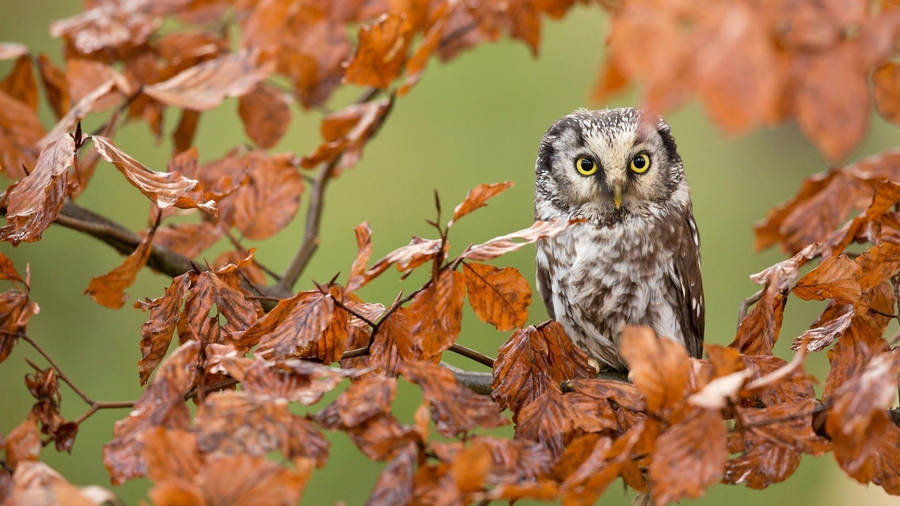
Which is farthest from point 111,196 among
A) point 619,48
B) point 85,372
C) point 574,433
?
point 619,48

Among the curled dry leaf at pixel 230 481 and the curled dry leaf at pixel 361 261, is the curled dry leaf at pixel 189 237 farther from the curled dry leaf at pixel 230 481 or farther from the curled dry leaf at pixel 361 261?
the curled dry leaf at pixel 230 481

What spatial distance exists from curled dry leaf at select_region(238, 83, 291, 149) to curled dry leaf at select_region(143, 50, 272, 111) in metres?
0.17

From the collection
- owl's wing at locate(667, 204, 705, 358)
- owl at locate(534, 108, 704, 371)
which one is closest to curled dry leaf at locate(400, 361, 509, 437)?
owl at locate(534, 108, 704, 371)

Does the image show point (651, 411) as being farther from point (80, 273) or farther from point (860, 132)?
point (80, 273)

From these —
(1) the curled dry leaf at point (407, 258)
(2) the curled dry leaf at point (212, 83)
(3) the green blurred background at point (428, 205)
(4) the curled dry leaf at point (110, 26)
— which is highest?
(4) the curled dry leaf at point (110, 26)

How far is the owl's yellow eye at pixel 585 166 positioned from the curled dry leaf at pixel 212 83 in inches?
25.3

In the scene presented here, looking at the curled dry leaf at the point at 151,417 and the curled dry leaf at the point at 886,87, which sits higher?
the curled dry leaf at the point at 886,87

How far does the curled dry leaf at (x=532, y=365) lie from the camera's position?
1080 mm

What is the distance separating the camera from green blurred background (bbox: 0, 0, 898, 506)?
10.8 feet

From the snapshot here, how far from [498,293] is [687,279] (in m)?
0.94

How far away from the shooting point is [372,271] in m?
0.92

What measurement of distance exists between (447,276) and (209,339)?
26 cm

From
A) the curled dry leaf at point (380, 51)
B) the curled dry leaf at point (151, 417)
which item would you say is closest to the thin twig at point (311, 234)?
the curled dry leaf at point (380, 51)

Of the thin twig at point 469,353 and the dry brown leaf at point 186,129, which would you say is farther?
the dry brown leaf at point 186,129
